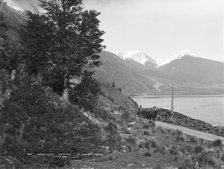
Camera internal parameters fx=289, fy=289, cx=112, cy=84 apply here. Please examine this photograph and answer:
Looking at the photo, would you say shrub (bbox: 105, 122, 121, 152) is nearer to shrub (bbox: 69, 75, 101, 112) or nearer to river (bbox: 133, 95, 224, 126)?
shrub (bbox: 69, 75, 101, 112)

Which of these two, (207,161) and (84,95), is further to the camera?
(84,95)

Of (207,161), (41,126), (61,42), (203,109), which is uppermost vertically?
(61,42)

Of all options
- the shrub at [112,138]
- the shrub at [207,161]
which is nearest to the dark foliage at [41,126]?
the shrub at [112,138]

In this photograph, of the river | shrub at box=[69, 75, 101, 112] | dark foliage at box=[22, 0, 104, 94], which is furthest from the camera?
the river

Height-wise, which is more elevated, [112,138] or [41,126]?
[41,126]

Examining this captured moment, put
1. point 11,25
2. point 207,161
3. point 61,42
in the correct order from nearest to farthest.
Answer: point 207,161 < point 61,42 < point 11,25

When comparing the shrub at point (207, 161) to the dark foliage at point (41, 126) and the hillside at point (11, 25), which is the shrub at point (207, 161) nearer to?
the dark foliage at point (41, 126)

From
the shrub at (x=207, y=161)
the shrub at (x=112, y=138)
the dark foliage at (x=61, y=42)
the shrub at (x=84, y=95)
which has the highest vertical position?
the dark foliage at (x=61, y=42)

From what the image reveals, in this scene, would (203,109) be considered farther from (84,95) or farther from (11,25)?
(11,25)

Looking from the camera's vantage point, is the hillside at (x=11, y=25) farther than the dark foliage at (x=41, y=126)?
Yes

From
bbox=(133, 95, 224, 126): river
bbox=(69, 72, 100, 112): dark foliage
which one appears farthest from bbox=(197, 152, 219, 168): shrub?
bbox=(133, 95, 224, 126): river

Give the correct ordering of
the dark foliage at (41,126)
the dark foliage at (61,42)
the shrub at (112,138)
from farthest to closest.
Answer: the dark foliage at (61,42), the shrub at (112,138), the dark foliage at (41,126)

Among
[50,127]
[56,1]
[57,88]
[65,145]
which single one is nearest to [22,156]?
[65,145]

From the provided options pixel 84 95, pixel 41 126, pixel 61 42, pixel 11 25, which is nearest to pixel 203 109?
pixel 84 95
